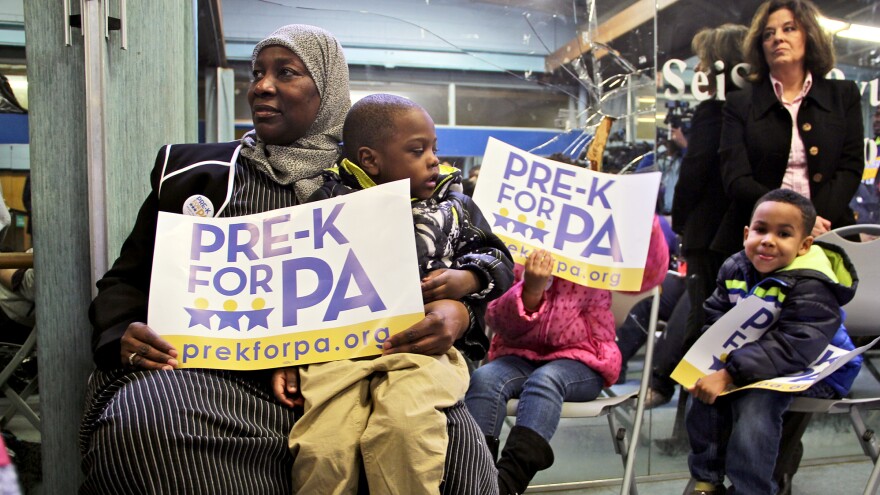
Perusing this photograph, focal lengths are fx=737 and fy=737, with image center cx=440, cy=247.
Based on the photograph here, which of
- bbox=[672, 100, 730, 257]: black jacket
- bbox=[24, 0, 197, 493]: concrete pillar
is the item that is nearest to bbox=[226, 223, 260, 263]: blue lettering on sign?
bbox=[24, 0, 197, 493]: concrete pillar

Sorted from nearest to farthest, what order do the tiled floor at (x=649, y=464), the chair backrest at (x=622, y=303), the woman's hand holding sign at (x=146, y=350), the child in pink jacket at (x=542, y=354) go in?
the woman's hand holding sign at (x=146, y=350), the child in pink jacket at (x=542, y=354), the chair backrest at (x=622, y=303), the tiled floor at (x=649, y=464)

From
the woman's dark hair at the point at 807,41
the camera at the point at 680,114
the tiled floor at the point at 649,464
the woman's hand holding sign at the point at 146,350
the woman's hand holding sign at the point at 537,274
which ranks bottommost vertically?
the tiled floor at the point at 649,464

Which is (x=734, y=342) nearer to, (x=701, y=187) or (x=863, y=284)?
(x=863, y=284)

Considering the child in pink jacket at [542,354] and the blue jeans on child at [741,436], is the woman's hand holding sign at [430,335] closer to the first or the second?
the child in pink jacket at [542,354]

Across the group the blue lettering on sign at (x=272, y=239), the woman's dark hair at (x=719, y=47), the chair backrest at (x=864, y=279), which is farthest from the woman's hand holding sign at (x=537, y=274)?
the woman's dark hair at (x=719, y=47)

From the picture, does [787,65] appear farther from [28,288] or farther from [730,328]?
[28,288]

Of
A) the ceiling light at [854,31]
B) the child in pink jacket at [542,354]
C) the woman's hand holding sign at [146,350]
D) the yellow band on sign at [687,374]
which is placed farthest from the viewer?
the ceiling light at [854,31]

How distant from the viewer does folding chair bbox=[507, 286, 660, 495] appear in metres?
2.37

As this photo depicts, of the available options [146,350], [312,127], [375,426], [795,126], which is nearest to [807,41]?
[795,126]

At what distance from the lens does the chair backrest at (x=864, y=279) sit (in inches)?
106

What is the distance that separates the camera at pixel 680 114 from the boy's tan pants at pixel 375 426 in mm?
2331

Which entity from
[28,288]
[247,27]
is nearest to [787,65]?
[247,27]

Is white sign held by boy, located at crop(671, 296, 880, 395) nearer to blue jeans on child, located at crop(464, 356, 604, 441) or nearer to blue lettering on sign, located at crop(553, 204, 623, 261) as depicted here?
blue jeans on child, located at crop(464, 356, 604, 441)

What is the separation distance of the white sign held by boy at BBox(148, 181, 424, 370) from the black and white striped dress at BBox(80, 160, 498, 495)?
0.07 meters
